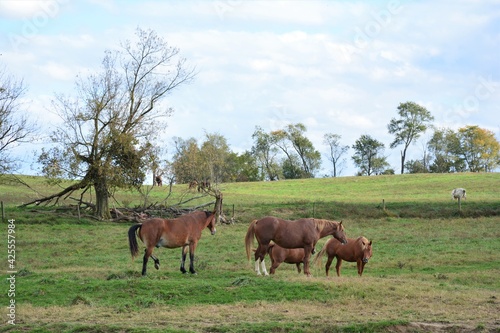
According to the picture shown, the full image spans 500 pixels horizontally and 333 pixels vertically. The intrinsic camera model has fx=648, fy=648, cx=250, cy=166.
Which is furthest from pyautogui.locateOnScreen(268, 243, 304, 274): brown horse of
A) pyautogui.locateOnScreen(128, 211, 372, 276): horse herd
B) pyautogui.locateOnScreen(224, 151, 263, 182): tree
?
pyautogui.locateOnScreen(224, 151, 263, 182): tree

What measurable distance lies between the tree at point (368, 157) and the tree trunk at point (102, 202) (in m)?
71.0

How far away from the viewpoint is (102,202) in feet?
130

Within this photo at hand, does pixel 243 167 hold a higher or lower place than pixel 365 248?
higher

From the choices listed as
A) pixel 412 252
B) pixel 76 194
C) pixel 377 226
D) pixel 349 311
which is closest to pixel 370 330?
pixel 349 311

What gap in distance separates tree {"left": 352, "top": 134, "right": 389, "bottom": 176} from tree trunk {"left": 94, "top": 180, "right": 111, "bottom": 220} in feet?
233

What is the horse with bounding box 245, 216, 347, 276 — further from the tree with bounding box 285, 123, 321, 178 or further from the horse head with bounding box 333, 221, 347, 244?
the tree with bounding box 285, 123, 321, 178

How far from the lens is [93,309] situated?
45.4 feet

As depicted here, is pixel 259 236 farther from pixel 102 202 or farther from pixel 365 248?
pixel 102 202

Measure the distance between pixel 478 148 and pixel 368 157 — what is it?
56.2ft

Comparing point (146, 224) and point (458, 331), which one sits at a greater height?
point (146, 224)

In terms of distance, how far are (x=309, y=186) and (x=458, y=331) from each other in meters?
65.5

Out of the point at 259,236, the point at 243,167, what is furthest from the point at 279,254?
the point at 243,167

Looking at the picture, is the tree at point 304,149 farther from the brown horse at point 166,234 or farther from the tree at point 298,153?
the brown horse at point 166,234

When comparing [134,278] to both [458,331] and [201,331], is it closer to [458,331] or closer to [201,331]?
[201,331]
